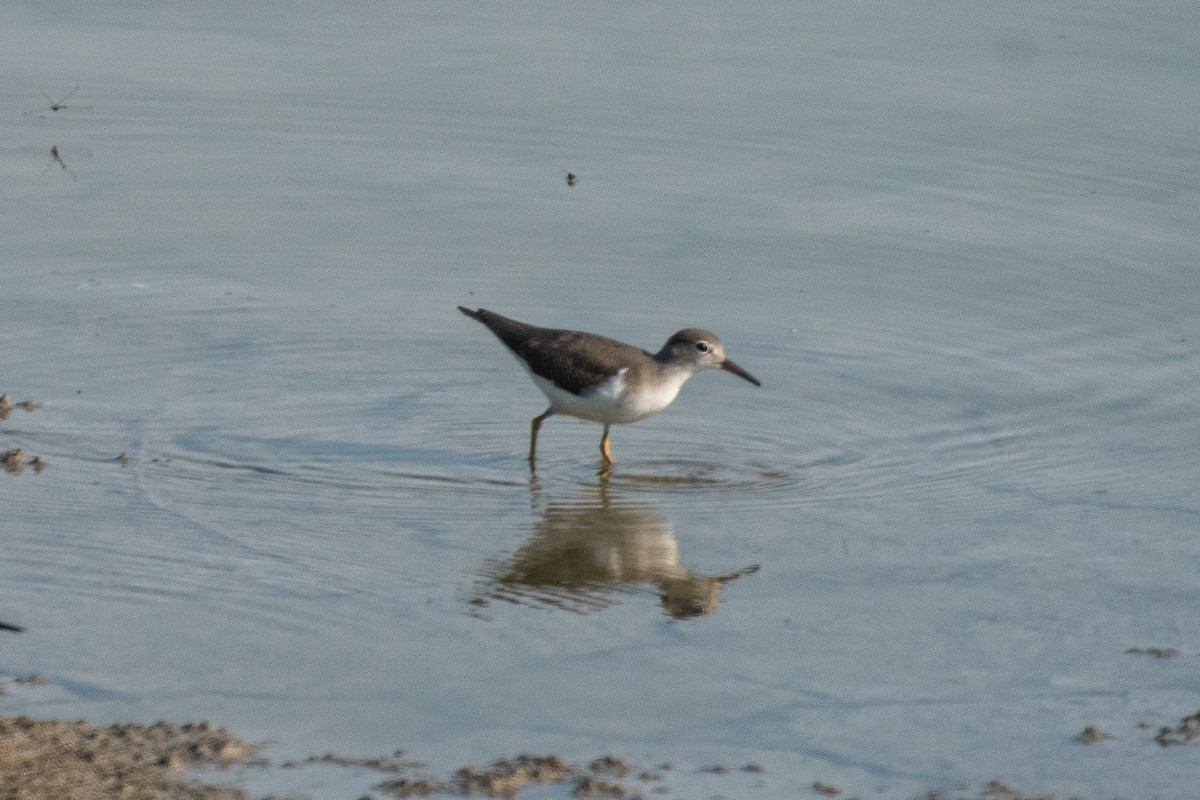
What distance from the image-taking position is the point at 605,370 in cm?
869

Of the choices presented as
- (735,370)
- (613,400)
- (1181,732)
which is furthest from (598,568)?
(1181,732)

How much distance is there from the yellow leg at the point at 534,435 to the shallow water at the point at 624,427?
107mm

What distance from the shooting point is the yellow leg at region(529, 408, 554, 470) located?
8594mm

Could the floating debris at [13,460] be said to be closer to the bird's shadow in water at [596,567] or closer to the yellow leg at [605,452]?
the bird's shadow in water at [596,567]

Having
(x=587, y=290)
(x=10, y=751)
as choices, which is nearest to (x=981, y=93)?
(x=587, y=290)

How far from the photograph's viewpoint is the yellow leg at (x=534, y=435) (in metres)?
8.59

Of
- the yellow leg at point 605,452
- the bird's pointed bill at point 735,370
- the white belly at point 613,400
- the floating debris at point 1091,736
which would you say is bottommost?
the floating debris at point 1091,736

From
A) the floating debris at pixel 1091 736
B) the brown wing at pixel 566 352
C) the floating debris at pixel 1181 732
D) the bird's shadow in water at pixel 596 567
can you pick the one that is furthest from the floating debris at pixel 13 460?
the floating debris at pixel 1181 732

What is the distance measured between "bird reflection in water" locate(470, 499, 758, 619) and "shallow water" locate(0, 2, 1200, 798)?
0.03 metres

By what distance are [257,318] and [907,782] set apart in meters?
5.64

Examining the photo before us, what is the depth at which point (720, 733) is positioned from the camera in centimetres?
555

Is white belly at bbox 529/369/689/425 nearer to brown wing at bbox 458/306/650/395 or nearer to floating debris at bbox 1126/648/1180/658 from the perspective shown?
brown wing at bbox 458/306/650/395

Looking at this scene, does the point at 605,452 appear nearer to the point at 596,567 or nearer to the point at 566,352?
the point at 566,352

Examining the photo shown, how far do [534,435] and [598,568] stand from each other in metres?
1.71
